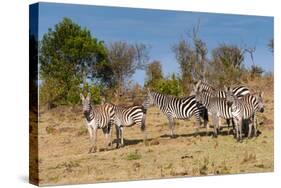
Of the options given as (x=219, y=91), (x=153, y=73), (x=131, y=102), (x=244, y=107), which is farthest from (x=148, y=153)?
(x=244, y=107)

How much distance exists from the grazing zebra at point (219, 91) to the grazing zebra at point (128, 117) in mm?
1448

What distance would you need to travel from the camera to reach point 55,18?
15.0 m

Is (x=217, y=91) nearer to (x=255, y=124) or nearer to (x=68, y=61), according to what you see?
(x=255, y=124)

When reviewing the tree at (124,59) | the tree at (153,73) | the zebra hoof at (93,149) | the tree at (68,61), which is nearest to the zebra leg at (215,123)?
the tree at (153,73)

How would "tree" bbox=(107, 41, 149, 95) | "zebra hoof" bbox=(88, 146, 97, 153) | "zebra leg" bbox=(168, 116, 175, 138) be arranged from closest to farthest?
1. "zebra hoof" bbox=(88, 146, 97, 153)
2. "tree" bbox=(107, 41, 149, 95)
3. "zebra leg" bbox=(168, 116, 175, 138)

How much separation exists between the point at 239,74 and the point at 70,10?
4220mm

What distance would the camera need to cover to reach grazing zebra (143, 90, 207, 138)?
53.4 ft

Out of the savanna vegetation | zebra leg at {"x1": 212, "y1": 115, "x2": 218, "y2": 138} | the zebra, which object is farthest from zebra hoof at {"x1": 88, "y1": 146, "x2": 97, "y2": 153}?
zebra leg at {"x1": 212, "y1": 115, "x2": 218, "y2": 138}

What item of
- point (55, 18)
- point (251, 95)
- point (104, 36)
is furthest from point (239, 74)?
point (55, 18)

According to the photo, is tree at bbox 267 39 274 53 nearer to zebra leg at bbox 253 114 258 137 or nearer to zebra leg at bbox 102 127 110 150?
zebra leg at bbox 253 114 258 137

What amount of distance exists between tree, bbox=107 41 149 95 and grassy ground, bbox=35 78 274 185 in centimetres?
91

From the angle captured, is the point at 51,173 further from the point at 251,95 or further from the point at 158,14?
the point at 251,95

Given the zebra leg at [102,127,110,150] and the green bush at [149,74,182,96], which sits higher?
the green bush at [149,74,182,96]

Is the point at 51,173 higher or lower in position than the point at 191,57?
lower
